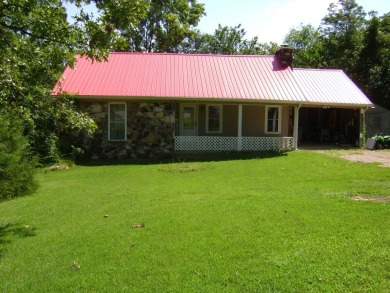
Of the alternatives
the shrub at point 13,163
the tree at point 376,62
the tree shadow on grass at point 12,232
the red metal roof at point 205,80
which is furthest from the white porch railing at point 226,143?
the tree at point 376,62

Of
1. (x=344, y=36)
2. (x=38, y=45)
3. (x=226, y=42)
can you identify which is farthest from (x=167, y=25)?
(x=38, y=45)

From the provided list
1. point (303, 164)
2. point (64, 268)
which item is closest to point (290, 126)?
point (303, 164)

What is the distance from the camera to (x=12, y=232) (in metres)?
6.89

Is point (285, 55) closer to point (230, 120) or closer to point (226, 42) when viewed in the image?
point (230, 120)

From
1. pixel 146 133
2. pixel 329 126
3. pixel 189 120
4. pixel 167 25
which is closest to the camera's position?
pixel 146 133

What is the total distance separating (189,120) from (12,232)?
43.3 feet

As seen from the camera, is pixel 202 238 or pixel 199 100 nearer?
pixel 202 238

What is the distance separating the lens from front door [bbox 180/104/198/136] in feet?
63.4

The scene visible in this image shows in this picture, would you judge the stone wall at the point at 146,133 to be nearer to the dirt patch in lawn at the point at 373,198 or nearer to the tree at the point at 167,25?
the dirt patch in lawn at the point at 373,198

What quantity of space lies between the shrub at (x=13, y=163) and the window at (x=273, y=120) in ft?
38.8

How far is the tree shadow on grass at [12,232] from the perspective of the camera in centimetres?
644

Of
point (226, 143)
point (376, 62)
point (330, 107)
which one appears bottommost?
point (226, 143)

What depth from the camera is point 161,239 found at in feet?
18.8

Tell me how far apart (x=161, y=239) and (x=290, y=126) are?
16.4 meters
